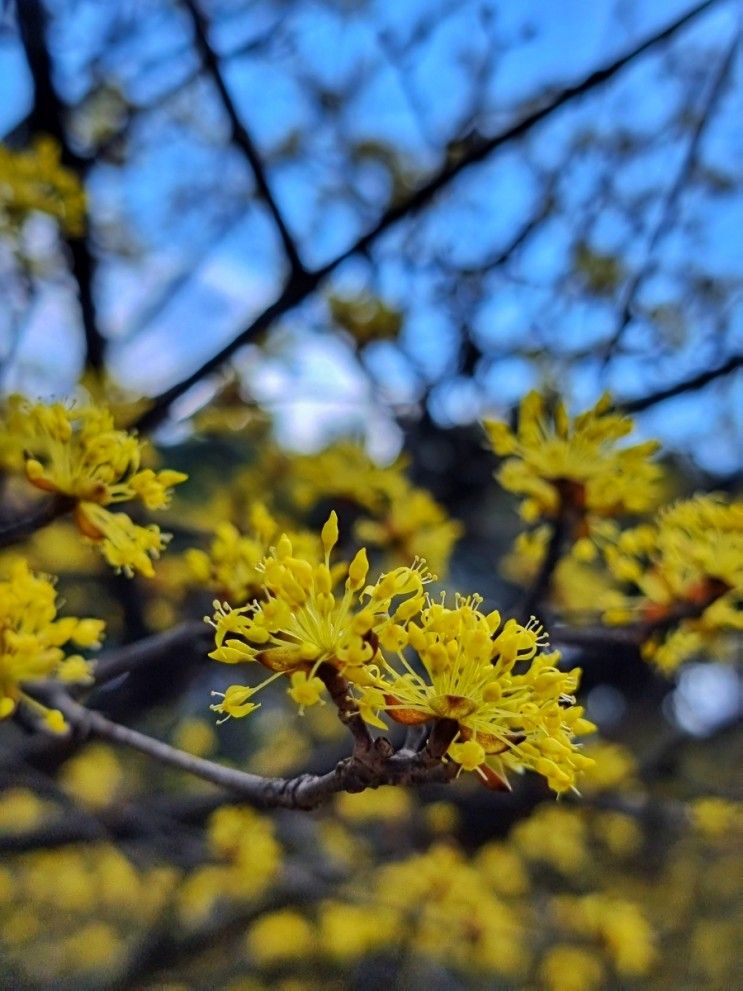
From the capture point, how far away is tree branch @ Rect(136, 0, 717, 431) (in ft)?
6.41

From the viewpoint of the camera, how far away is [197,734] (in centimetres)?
340

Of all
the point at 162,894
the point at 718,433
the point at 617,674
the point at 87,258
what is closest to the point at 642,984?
the point at 617,674

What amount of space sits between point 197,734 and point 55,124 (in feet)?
7.16

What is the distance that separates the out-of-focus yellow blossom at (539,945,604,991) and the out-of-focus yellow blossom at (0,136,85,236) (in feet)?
9.25

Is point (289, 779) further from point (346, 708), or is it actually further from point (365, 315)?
point (365, 315)

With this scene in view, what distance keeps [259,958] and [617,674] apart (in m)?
1.95

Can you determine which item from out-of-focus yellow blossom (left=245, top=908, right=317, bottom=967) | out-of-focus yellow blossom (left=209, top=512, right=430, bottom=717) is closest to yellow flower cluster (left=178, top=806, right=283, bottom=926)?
out-of-focus yellow blossom (left=245, top=908, right=317, bottom=967)

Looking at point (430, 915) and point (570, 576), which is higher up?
point (570, 576)

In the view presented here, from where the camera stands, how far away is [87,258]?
2.34m

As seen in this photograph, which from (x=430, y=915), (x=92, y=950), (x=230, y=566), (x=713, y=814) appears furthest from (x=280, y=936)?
(x=230, y=566)

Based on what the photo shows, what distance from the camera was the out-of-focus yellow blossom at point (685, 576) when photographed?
1474mm

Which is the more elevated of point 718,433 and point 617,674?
point 718,433

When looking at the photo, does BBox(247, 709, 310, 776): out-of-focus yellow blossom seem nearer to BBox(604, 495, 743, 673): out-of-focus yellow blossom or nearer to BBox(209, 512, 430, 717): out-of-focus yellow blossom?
BBox(604, 495, 743, 673): out-of-focus yellow blossom

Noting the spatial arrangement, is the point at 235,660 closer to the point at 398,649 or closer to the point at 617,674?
the point at 398,649
